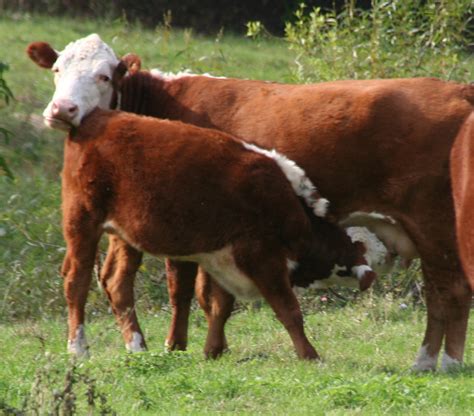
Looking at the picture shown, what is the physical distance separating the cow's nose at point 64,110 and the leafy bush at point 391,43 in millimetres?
3939

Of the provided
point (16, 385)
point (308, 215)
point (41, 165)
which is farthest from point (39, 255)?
point (16, 385)

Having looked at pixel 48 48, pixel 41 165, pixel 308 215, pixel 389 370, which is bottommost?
pixel 41 165

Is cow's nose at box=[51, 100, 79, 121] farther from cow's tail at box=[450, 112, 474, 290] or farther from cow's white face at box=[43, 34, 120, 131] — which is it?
cow's tail at box=[450, 112, 474, 290]

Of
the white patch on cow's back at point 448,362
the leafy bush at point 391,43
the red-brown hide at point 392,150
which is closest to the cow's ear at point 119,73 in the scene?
the red-brown hide at point 392,150

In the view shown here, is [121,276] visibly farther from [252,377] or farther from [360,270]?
[252,377]

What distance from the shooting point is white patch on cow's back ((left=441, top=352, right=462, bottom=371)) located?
8.23m

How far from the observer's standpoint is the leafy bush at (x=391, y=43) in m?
11.8

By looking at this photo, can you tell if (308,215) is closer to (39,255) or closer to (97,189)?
(97,189)

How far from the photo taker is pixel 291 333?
26.8 feet

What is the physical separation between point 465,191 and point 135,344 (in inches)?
89.9

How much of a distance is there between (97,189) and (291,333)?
1400 mm

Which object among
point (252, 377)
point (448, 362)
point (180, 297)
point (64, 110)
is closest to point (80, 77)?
point (64, 110)

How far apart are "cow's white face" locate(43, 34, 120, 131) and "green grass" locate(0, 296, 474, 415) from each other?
138 cm

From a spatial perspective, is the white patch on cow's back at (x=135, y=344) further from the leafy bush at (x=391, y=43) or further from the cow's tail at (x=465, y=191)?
the leafy bush at (x=391, y=43)
